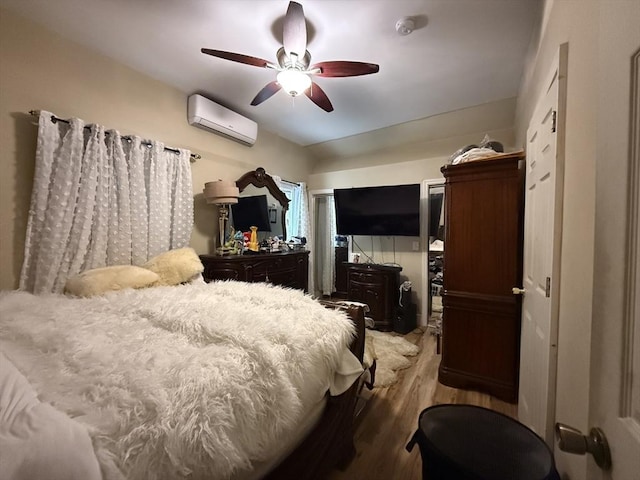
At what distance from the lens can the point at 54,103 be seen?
2.01 metres

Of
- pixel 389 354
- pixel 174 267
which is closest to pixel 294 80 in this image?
pixel 174 267

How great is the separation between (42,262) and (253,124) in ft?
8.31

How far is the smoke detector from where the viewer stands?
1.83 m

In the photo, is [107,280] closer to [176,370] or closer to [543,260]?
[176,370]

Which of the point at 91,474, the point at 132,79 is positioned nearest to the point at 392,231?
the point at 132,79

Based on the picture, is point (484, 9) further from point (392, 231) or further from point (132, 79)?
point (132, 79)

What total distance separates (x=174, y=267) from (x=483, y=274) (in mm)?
2584

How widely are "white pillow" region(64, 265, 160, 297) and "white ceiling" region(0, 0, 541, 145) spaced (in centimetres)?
184

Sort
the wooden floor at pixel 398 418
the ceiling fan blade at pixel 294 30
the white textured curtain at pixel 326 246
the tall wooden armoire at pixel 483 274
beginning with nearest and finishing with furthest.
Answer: the wooden floor at pixel 398 418, the ceiling fan blade at pixel 294 30, the tall wooden armoire at pixel 483 274, the white textured curtain at pixel 326 246

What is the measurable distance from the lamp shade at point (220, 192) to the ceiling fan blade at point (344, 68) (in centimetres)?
151

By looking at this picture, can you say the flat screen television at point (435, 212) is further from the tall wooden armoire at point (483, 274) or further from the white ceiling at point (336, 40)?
the tall wooden armoire at point (483, 274)

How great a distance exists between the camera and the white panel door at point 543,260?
109 centimetres

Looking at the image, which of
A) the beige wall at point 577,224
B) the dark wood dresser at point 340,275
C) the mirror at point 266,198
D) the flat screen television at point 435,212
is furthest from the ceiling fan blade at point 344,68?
the dark wood dresser at point 340,275

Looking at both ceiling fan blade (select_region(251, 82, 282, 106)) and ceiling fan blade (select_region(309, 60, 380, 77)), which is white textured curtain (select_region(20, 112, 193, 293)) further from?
ceiling fan blade (select_region(309, 60, 380, 77))
